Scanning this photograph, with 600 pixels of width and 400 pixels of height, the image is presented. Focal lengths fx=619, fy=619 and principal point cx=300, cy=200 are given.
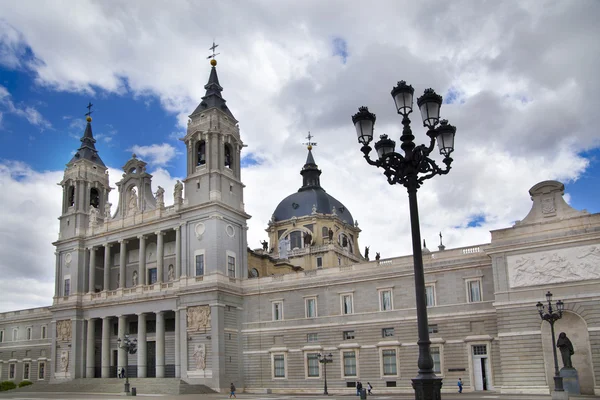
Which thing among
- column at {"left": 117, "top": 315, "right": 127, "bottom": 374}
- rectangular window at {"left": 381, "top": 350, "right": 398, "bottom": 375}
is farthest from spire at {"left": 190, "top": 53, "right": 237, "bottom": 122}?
rectangular window at {"left": 381, "top": 350, "right": 398, "bottom": 375}

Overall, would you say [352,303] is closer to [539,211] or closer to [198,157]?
[539,211]

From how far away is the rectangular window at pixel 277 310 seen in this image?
52.3 m

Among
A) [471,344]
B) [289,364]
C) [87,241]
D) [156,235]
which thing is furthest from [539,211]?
[87,241]

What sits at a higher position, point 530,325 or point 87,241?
point 87,241

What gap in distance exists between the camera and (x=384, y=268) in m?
47.9

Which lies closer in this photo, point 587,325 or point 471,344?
point 587,325

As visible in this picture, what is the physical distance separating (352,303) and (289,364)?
7.47m

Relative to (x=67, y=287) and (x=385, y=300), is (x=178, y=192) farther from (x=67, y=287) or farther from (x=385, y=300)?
(x=385, y=300)

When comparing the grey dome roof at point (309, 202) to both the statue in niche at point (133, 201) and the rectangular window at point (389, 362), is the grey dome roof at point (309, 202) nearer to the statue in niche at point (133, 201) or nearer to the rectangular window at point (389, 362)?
the statue in niche at point (133, 201)

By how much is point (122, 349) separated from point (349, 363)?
71.4ft

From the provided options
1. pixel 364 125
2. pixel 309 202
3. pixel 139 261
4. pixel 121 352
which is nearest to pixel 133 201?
pixel 139 261

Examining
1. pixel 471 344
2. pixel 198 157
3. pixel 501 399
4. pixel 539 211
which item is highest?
pixel 198 157

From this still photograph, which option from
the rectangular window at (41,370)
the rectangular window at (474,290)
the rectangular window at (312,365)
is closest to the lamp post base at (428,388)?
the rectangular window at (474,290)

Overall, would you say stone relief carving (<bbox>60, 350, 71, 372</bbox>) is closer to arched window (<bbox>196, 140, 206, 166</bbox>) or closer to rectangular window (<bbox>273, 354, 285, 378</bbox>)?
rectangular window (<bbox>273, 354, 285, 378</bbox>)
